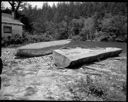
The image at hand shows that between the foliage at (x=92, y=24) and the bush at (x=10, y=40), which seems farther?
the foliage at (x=92, y=24)

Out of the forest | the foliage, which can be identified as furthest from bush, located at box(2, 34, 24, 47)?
the foliage

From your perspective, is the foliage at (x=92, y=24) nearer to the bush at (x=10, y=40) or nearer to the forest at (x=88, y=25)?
the forest at (x=88, y=25)

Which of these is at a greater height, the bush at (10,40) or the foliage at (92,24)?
the foliage at (92,24)

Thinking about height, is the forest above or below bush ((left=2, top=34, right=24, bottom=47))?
above

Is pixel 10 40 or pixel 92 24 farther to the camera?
pixel 92 24

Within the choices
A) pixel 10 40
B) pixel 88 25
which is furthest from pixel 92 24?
pixel 10 40

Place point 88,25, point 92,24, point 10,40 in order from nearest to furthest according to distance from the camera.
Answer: point 10,40 → point 92,24 → point 88,25

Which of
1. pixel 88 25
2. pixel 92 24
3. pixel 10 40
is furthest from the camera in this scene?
pixel 88 25

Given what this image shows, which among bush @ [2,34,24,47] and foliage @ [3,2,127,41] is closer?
bush @ [2,34,24,47]

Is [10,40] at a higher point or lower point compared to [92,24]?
lower

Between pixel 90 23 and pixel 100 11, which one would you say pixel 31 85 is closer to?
pixel 90 23

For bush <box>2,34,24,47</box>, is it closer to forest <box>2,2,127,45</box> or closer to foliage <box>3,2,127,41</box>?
forest <box>2,2,127,45</box>

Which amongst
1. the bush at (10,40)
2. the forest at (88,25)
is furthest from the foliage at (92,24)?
the bush at (10,40)

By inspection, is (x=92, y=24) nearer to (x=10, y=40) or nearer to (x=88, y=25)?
(x=88, y=25)
